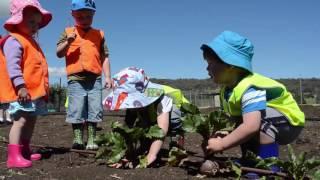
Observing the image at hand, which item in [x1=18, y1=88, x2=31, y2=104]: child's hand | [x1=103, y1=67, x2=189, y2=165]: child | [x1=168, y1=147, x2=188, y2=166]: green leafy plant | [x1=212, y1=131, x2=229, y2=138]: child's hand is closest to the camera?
[x1=212, y1=131, x2=229, y2=138]: child's hand

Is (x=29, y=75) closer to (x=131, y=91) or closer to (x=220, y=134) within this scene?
(x=131, y=91)

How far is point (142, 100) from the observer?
4.38m

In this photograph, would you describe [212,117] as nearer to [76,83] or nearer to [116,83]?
[116,83]

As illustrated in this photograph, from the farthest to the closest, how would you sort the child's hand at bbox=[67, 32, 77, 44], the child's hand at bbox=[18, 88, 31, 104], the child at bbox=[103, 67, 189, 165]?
the child's hand at bbox=[67, 32, 77, 44] < the child's hand at bbox=[18, 88, 31, 104] < the child at bbox=[103, 67, 189, 165]

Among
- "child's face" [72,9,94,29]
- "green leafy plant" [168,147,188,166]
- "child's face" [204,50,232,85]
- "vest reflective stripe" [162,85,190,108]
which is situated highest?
"child's face" [72,9,94,29]

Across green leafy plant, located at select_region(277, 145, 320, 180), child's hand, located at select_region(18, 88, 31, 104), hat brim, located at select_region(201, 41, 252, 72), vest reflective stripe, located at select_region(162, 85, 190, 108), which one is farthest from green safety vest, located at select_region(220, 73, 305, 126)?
child's hand, located at select_region(18, 88, 31, 104)

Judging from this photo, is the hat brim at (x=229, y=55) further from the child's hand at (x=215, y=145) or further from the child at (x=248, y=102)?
the child's hand at (x=215, y=145)

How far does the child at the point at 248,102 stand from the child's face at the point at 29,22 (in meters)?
Answer: 2.03

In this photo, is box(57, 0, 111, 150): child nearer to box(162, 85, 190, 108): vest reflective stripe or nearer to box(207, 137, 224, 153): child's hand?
box(162, 85, 190, 108): vest reflective stripe

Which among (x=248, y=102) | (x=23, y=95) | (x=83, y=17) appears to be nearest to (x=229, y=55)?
(x=248, y=102)

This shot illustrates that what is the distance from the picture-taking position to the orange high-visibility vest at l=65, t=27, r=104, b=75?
5836 millimetres

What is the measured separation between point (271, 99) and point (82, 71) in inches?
101

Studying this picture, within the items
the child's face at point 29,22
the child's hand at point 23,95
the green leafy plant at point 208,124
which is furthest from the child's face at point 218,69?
the child's face at point 29,22

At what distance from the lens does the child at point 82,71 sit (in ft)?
19.1
